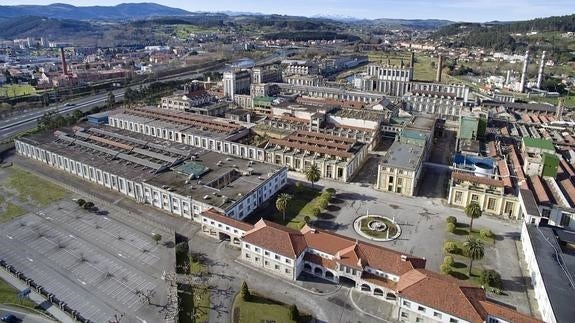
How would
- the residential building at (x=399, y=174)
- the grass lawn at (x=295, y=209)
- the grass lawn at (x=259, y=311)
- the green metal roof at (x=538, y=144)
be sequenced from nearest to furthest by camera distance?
the grass lawn at (x=259, y=311) < the grass lawn at (x=295, y=209) < the residential building at (x=399, y=174) < the green metal roof at (x=538, y=144)

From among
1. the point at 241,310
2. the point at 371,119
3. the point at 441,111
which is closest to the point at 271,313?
the point at 241,310

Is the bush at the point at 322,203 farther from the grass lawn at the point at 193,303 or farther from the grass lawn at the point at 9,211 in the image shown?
the grass lawn at the point at 9,211

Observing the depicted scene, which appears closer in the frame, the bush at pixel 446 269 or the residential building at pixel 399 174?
the bush at pixel 446 269

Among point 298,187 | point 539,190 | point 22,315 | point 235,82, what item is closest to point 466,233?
point 539,190

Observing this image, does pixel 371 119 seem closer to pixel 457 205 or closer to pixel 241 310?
pixel 457 205

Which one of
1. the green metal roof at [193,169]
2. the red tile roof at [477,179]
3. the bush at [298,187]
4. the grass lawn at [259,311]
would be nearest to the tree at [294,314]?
the grass lawn at [259,311]

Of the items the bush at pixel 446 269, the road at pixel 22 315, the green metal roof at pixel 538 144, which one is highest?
the green metal roof at pixel 538 144
